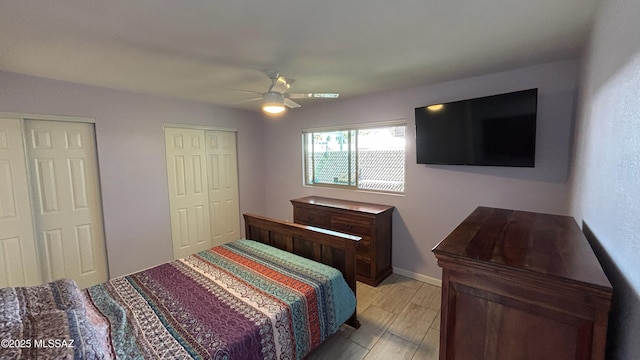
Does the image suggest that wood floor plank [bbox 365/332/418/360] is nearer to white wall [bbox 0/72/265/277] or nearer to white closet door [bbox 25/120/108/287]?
white wall [bbox 0/72/265/277]

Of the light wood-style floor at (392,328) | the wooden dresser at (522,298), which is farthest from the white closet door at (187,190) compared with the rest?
the wooden dresser at (522,298)

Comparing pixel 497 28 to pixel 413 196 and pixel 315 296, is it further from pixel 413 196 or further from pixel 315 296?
pixel 315 296

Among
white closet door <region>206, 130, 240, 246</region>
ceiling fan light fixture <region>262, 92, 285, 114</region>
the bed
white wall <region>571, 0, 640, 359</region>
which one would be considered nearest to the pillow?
the bed

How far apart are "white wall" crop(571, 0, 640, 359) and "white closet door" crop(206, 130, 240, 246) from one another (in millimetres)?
4091

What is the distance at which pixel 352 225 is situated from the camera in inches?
123

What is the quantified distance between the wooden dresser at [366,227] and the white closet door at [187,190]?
1.77 m

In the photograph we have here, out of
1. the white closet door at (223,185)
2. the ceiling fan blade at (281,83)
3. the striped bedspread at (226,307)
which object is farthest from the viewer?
the white closet door at (223,185)

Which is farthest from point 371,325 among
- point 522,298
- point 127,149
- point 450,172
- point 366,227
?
point 127,149

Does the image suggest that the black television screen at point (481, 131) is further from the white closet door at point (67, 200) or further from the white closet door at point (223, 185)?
the white closet door at point (67, 200)

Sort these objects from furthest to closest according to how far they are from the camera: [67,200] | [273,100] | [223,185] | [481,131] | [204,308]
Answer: [223,185] → [67,200] → [481,131] → [273,100] → [204,308]

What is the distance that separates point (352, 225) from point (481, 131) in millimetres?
1660

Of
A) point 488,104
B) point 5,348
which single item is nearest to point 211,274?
point 5,348

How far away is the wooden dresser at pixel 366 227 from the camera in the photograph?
3.01 meters

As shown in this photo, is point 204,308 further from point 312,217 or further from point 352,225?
point 312,217
